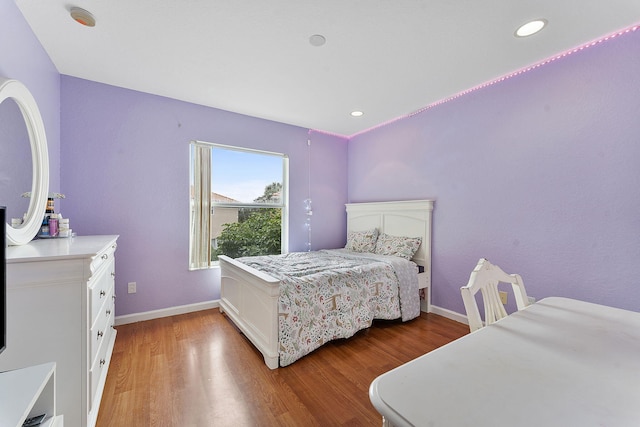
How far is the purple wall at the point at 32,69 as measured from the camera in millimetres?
1585

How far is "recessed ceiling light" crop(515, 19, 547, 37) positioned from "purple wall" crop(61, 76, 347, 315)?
9.32 feet

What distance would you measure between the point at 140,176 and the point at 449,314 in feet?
12.2

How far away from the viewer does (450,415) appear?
22.1 inches

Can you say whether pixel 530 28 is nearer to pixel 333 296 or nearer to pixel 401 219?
pixel 401 219

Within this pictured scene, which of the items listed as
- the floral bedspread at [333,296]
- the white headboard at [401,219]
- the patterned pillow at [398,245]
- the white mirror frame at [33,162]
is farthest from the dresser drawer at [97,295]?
the white headboard at [401,219]

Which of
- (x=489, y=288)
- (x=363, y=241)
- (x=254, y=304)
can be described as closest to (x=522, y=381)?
(x=489, y=288)

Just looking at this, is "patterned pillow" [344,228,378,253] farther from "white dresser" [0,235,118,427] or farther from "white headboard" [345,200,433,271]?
"white dresser" [0,235,118,427]

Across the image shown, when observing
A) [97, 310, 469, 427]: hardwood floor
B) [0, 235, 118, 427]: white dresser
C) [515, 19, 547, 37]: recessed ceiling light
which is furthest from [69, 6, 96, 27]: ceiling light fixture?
[515, 19, 547, 37]: recessed ceiling light

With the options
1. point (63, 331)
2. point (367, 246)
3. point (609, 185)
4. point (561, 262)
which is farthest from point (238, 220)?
point (609, 185)

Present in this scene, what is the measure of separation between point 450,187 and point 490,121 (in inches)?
29.5

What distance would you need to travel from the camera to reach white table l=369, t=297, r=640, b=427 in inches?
22.2

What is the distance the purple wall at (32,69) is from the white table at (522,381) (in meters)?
2.31

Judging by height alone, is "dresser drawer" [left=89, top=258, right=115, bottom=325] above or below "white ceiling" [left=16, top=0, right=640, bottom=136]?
below

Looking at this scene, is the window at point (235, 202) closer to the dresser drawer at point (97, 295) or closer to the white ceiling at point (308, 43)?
the white ceiling at point (308, 43)
